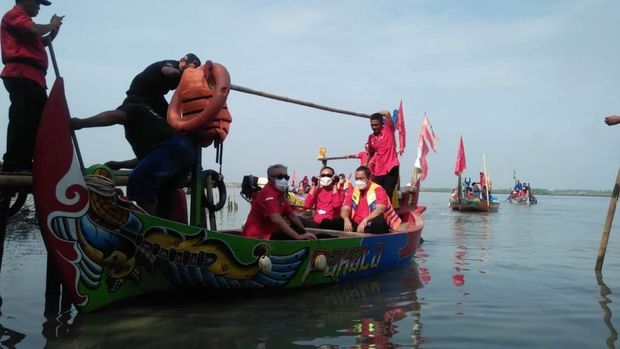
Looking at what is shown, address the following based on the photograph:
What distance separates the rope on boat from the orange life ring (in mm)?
808

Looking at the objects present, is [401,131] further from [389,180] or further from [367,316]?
[367,316]

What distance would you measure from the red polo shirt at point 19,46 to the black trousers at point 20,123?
→ 8cm

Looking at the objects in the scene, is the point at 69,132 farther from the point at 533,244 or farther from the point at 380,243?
the point at 533,244

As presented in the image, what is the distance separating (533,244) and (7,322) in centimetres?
1106

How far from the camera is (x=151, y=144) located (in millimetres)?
4621

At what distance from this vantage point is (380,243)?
22.3ft

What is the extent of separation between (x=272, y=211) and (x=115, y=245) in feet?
5.83

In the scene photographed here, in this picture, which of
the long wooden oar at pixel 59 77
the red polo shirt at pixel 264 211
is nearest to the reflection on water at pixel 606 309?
the red polo shirt at pixel 264 211

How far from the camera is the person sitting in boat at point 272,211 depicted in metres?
5.43

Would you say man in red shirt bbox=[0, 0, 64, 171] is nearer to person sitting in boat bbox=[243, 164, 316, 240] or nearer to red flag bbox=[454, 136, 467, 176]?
person sitting in boat bbox=[243, 164, 316, 240]

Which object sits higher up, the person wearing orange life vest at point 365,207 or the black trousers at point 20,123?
the black trousers at point 20,123

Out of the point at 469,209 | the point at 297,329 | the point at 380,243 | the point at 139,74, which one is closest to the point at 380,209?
the point at 380,243

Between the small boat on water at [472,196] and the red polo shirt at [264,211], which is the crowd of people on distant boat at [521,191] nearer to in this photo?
the small boat on water at [472,196]

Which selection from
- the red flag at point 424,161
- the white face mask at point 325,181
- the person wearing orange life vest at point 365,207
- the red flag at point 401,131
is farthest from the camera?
the red flag at point 424,161
